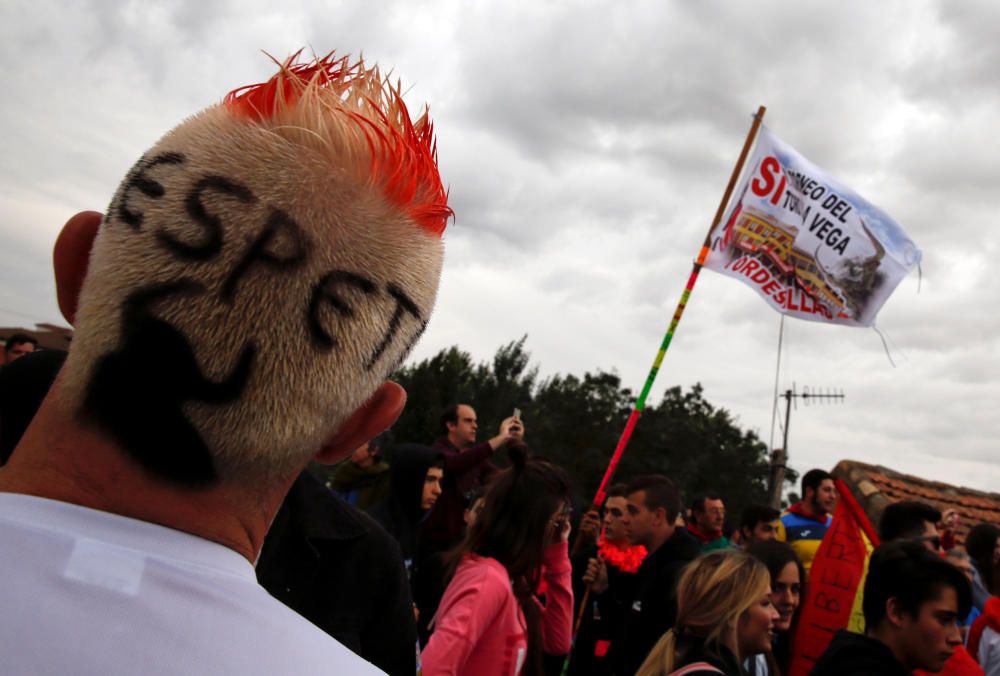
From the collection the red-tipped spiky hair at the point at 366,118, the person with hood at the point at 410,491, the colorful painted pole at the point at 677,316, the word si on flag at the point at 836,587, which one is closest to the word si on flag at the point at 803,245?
the colorful painted pole at the point at 677,316

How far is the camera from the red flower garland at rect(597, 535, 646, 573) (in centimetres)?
480

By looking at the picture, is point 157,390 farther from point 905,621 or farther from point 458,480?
point 458,480

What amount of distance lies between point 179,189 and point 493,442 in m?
4.30

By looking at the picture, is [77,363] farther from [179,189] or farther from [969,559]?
[969,559]

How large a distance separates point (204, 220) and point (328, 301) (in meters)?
0.16

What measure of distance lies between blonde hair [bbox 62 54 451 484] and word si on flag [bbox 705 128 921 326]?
20.5 ft

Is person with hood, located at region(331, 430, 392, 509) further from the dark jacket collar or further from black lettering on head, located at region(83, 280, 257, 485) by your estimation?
black lettering on head, located at region(83, 280, 257, 485)

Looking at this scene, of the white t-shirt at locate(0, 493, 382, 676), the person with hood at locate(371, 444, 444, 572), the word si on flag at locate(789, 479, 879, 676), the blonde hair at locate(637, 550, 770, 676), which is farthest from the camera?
the person with hood at locate(371, 444, 444, 572)

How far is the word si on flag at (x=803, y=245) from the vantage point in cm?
693

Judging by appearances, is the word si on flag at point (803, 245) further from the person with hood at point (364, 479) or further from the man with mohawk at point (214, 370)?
the man with mohawk at point (214, 370)

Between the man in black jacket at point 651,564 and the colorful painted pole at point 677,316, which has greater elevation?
the colorful painted pole at point 677,316

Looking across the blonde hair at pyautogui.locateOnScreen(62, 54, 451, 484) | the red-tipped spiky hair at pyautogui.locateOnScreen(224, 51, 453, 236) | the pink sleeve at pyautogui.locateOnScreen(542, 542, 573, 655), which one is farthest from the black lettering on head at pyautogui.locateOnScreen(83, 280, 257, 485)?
the pink sleeve at pyautogui.locateOnScreen(542, 542, 573, 655)

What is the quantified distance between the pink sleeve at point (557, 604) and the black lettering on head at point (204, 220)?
333cm

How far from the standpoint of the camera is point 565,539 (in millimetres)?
3918
